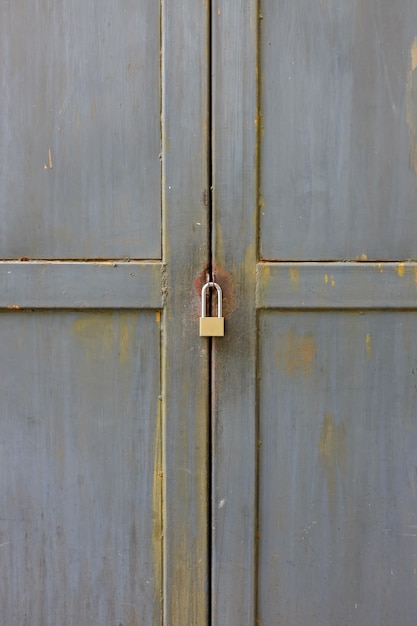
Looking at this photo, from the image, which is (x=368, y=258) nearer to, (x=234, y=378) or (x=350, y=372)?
(x=350, y=372)

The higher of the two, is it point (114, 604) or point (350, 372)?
point (350, 372)

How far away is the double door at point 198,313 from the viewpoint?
3.17 feet

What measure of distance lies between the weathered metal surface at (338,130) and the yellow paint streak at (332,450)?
13.1 inches

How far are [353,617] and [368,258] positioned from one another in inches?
28.0

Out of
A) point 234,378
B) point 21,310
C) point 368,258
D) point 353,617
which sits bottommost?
point 353,617

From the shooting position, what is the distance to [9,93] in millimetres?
974

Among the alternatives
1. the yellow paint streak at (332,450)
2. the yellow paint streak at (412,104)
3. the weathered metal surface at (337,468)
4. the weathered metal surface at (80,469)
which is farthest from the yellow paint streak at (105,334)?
the yellow paint streak at (412,104)

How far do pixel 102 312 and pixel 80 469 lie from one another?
32 cm

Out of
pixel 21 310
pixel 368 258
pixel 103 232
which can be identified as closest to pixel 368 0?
pixel 368 258

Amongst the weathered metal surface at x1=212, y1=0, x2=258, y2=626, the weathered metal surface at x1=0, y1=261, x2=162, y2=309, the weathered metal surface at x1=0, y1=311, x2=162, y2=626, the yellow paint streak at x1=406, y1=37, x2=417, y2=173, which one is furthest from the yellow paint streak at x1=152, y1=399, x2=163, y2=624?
the yellow paint streak at x1=406, y1=37, x2=417, y2=173

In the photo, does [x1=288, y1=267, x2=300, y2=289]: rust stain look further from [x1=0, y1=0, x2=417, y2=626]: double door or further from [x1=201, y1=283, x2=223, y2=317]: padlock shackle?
[x1=201, y1=283, x2=223, y2=317]: padlock shackle

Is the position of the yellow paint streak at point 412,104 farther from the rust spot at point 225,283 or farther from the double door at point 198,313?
the rust spot at point 225,283

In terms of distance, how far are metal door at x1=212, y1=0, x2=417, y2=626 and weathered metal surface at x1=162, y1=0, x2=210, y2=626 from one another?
0.03 metres

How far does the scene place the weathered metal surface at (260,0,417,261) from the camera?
0.96 m
